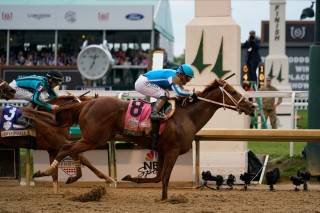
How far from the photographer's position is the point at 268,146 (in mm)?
21500

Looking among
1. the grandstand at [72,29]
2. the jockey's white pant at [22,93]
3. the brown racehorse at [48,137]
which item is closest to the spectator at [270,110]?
the brown racehorse at [48,137]

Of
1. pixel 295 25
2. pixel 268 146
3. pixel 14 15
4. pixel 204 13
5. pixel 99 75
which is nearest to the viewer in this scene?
pixel 204 13

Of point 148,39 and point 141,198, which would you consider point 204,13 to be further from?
point 148,39

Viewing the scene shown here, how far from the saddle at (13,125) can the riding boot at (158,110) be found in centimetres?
237

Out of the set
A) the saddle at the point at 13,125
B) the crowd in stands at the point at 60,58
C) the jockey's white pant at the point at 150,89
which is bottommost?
the saddle at the point at 13,125

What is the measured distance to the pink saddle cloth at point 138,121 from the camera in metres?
12.0

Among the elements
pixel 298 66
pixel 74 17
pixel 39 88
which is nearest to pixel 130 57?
pixel 74 17

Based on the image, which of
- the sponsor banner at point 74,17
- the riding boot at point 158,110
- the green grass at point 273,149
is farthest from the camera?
the sponsor banner at point 74,17

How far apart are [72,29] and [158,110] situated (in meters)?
23.2

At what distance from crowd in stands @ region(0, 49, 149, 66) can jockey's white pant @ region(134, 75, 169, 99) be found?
21.1 meters

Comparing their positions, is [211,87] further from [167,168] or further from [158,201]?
[158,201]

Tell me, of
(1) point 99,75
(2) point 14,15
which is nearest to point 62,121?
(1) point 99,75

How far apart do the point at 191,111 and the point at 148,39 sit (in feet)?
79.5

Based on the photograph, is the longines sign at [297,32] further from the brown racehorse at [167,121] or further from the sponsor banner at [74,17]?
the brown racehorse at [167,121]
